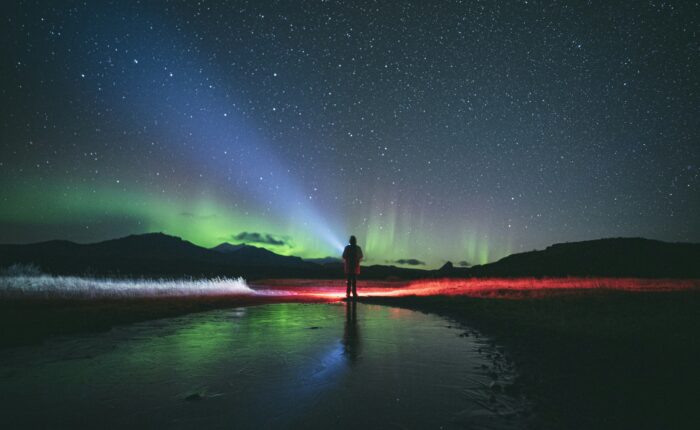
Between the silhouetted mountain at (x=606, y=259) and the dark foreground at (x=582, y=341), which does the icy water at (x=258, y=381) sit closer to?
the dark foreground at (x=582, y=341)

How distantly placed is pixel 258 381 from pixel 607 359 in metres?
5.09

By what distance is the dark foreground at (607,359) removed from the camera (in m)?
3.85

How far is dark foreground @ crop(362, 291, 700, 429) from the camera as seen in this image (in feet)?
12.6

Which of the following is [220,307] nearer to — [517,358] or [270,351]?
[270,351]

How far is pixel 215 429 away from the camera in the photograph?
11.3ft

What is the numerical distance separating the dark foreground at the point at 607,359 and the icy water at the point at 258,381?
0.48 metres

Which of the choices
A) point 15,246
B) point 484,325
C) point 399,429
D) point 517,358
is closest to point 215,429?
point 399,429

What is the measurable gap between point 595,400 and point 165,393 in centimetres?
473

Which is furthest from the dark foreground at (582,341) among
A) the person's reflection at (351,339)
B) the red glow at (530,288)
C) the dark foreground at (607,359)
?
the red glow at (530,288)

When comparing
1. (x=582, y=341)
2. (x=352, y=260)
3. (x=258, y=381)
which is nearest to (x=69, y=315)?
(x=258, y=381)

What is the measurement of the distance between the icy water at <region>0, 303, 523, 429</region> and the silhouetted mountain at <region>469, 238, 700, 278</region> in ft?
262

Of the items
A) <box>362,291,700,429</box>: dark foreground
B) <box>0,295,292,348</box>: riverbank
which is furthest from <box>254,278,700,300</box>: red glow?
<box>0,295,292,348</box>: riverbank

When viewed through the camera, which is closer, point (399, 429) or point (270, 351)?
point (399, 429)

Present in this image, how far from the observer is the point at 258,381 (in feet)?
16.4
